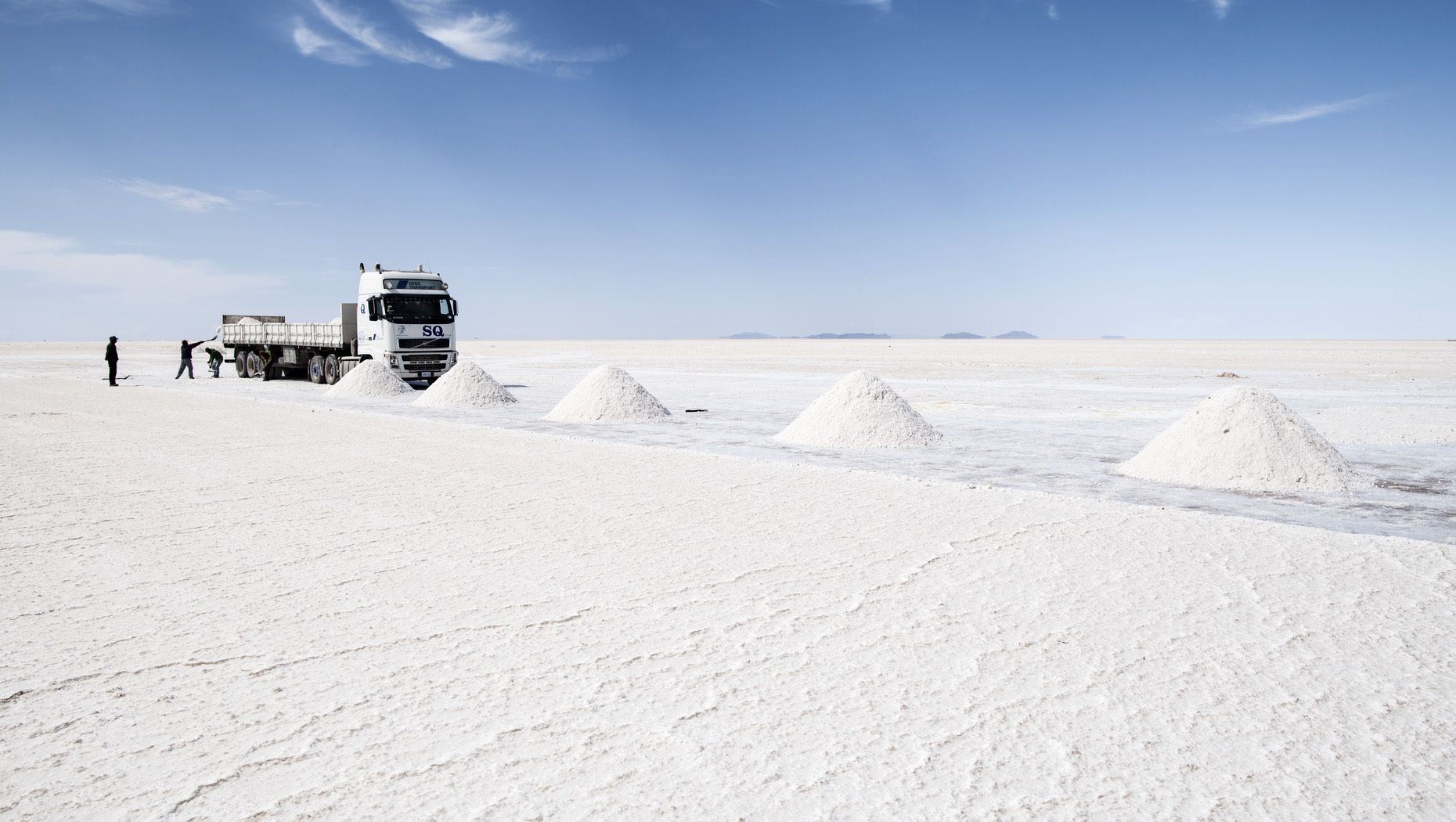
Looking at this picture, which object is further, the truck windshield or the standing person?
the standing person

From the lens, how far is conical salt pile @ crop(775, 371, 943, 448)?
13.0 m

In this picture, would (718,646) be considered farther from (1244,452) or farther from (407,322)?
(407,322)

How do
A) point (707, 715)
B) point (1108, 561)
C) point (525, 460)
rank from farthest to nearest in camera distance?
point (525, 460) < point (1108, 561) < point (707, 715)

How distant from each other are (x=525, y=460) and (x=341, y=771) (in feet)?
27.1

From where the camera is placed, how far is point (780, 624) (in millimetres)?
4930

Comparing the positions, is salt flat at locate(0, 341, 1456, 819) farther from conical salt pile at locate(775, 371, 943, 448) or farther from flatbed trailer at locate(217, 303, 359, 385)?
flatbed trailer at locate(217, 303, 359, 385)

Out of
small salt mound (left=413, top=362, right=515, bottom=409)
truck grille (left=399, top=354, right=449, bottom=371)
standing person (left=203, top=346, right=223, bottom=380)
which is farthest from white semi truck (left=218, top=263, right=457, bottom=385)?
standing person (left=203, top=346, right=223, bottom=380)

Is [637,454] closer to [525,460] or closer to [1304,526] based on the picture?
[525,460]

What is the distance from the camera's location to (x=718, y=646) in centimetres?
459

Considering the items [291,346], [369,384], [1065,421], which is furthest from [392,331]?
[1065,421]

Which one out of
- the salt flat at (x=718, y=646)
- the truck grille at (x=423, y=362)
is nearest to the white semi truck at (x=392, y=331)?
the truck grille at (x=423, y=362)

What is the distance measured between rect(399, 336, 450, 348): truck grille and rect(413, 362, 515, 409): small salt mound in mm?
4988

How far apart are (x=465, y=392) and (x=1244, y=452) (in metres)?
15.4

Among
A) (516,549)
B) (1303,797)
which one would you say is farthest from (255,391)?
(1303,797)
